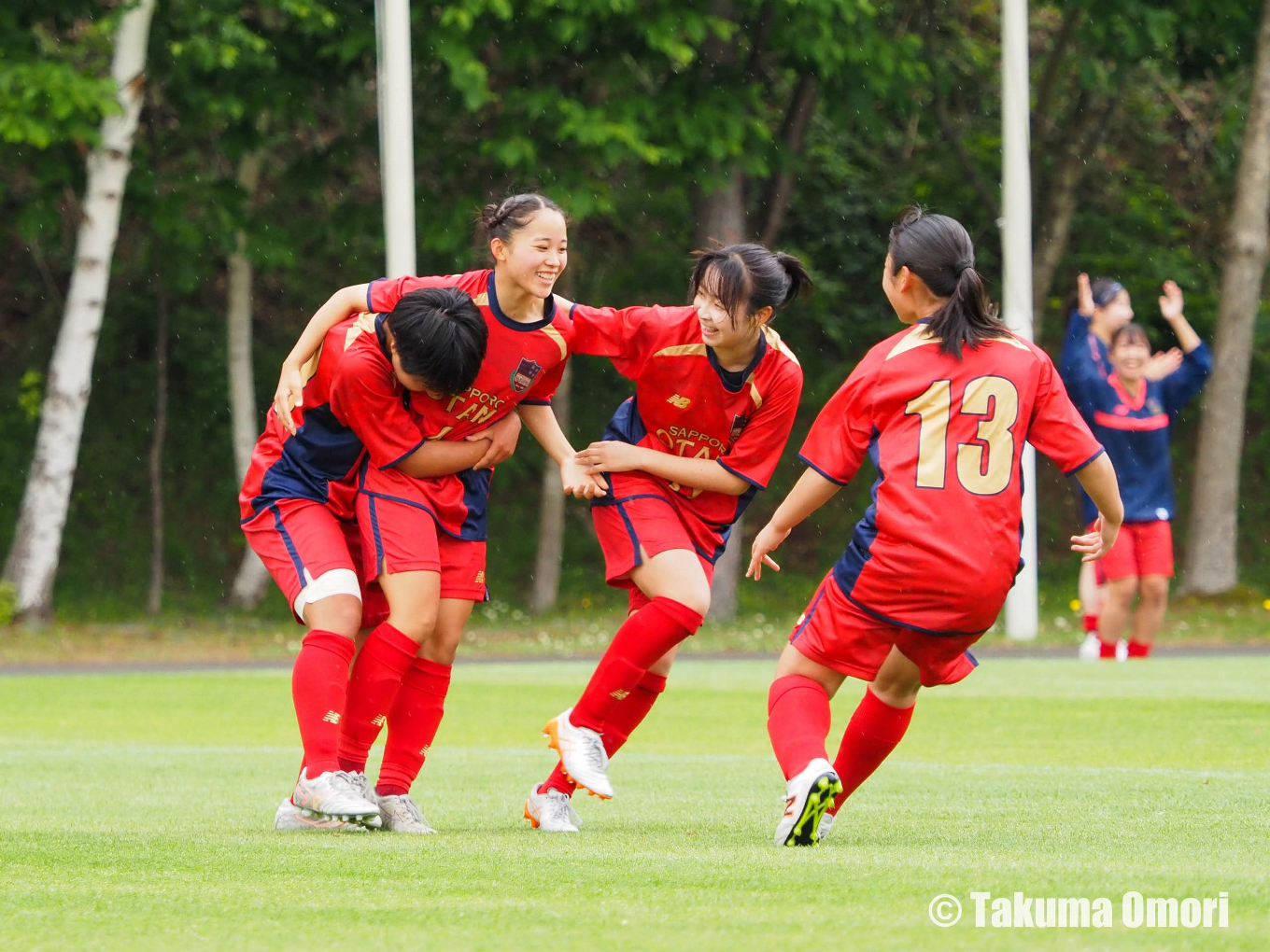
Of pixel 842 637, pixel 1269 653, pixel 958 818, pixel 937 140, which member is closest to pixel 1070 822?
pixel 958 818

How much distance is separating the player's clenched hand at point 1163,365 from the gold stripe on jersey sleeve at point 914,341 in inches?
307

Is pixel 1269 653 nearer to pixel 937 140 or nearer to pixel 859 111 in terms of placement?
pixel 859 111

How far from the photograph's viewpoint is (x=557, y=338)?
5.27 metres

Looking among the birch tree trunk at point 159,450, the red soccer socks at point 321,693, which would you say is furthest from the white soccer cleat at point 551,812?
the birch tree trunk at point 159,450

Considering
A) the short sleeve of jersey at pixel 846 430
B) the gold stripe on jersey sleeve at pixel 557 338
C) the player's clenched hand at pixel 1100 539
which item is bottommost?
the player's clenched hand at pixel 1100 539

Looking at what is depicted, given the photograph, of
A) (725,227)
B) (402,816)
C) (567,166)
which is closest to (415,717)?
(402,816)

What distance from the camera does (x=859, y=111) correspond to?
1691 cm

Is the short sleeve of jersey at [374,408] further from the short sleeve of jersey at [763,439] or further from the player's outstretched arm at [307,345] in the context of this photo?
the short sleeve of jersey at [763,439]

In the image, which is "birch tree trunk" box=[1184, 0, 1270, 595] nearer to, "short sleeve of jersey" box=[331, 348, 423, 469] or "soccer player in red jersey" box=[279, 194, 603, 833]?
"soccer player in red jersey" box=[279, 194, 603, 833]

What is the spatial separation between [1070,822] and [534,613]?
14593 mm

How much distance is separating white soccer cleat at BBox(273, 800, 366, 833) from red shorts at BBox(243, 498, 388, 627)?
1.83 feet

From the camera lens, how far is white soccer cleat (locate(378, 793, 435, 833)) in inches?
195

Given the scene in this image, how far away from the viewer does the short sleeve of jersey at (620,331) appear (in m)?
5.27

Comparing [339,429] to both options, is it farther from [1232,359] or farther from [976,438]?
[1232,359]
